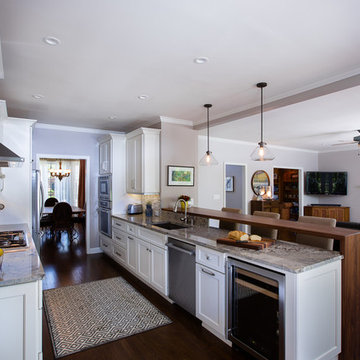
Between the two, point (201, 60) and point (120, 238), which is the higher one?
point (201, 60)

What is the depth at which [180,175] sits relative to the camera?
5043 millimetres

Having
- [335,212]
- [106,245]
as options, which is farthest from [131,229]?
[335,212]

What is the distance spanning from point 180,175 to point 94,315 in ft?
8.97

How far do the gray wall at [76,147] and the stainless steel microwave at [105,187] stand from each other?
224 millimetres

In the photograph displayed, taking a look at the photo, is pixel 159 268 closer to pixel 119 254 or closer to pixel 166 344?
pixel 166 344

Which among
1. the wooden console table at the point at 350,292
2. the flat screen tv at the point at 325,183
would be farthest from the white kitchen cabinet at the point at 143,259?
the flat screen tv at the point at 325,183

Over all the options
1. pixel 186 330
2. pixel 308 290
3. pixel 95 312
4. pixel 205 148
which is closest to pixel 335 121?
pixel 205 148

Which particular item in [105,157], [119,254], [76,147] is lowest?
[119,254]

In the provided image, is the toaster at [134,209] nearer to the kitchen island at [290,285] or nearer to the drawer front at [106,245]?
the drawer front at [106,245]

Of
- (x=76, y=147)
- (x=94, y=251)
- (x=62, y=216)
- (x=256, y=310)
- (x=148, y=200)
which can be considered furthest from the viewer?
(x=62, y=216)

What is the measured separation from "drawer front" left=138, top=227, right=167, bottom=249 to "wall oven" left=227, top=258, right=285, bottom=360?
114 centimetres

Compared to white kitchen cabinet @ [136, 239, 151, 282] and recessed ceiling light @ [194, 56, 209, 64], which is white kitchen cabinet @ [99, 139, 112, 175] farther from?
recessed ceiling light @ [194, 56, 209, 64]

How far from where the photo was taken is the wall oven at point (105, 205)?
17.1 ft

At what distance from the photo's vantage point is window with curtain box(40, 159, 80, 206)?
9.69 metres
